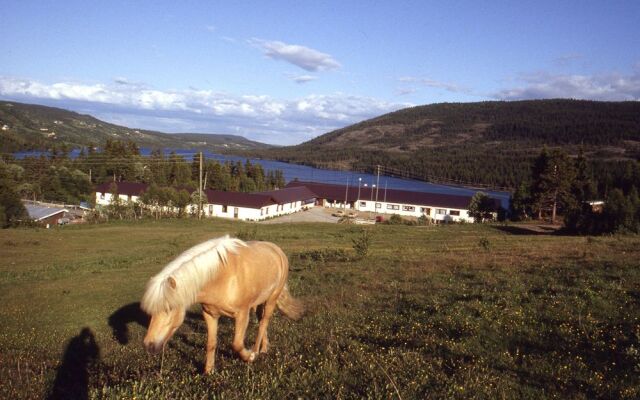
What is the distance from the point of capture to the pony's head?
551cm

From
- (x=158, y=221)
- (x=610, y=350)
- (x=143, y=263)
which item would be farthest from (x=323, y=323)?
(x=158, y=221)

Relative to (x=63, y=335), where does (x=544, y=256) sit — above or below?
above

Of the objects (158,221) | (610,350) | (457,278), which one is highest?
(610,350)

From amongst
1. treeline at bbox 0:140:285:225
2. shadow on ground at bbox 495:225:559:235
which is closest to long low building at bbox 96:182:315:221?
treeline at bbox 0:140:285:225

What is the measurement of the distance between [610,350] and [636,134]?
239500 millimetres

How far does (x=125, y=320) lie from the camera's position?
12977 mm

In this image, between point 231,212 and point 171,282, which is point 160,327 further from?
point 231,212

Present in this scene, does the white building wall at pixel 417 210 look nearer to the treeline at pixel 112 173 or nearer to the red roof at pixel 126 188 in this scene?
the treeline at pixel 112 173

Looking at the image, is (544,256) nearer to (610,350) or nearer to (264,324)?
(610,350)

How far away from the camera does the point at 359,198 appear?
96.8 meters

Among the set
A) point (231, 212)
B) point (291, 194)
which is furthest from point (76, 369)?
point (291, 194)

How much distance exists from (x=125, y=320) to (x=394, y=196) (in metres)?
85.0

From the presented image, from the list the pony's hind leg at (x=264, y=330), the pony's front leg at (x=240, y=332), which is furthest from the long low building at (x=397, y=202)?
the pony's front leg at (x=240, y=332)

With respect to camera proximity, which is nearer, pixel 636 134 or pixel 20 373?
pixel 20 373
